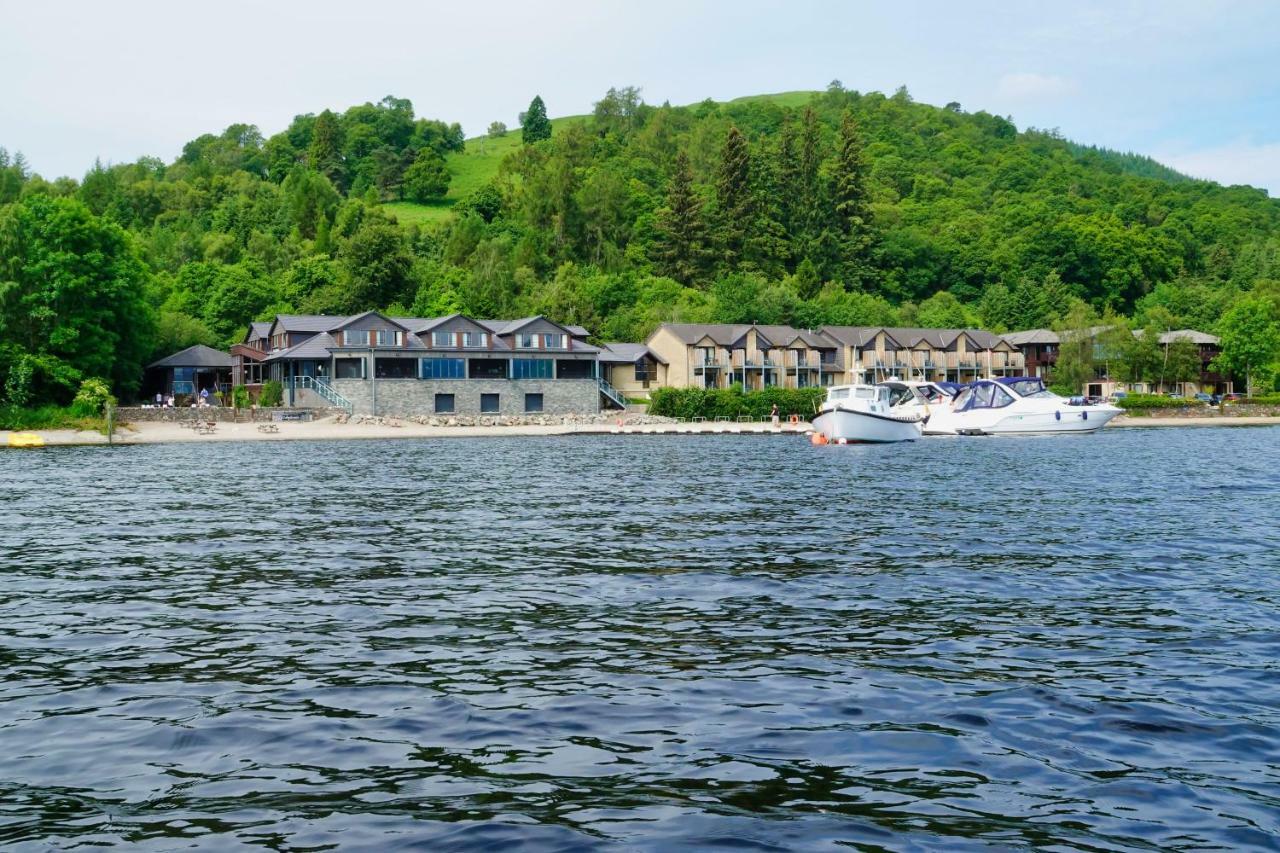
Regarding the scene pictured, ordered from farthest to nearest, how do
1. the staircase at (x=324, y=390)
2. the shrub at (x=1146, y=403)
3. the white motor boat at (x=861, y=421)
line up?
1. the shrub at (x=1146, y=403)
2. the staircase at (x=324, y=390)
3. the white motor boat at (x=861, y=421)

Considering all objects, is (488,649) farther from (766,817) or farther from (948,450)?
(948,450)

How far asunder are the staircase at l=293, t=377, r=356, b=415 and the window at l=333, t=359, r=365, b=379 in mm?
1221

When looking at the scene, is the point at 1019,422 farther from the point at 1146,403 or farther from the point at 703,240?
the point at 703,240

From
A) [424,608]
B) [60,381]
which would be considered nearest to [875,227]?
[60,381]

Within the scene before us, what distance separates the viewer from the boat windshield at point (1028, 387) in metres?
70.0

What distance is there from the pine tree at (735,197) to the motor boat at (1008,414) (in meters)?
73.0

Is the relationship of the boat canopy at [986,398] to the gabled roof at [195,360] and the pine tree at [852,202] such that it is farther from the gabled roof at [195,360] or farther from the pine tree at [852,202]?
the pine tree at [852,202]

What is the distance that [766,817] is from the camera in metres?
7.20

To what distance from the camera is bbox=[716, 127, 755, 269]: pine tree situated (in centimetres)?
14000

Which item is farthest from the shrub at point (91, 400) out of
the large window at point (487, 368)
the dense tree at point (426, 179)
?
the dense tree at point (426, 179)

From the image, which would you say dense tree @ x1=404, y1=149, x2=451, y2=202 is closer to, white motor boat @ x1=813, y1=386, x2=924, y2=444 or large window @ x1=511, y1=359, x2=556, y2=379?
large window @ x1=511, y1=359, x2=556, y2=379

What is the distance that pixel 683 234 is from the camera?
135875 millimetres

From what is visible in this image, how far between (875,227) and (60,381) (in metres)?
114

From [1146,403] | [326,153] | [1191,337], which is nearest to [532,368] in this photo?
[1146,403]
